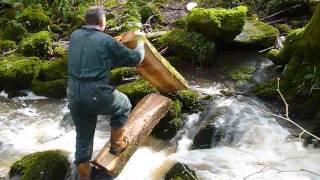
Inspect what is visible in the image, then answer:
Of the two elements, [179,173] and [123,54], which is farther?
[179,173]

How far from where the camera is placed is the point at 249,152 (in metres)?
7.58

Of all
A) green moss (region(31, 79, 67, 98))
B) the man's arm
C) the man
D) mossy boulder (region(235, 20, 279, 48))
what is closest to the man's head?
the man

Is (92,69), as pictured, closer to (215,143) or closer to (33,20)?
(215,143)

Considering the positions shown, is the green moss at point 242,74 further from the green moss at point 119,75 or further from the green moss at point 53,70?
the green moss at point 53,70

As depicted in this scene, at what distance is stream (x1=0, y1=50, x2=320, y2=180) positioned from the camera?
23.6ft

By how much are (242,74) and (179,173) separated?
3.69 meters

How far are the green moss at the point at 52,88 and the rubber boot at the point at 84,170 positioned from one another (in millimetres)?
3811

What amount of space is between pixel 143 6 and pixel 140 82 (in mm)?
4603

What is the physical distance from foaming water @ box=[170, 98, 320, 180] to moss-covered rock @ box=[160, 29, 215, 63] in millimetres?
1908

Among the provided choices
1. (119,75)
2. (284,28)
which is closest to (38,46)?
(119,75)

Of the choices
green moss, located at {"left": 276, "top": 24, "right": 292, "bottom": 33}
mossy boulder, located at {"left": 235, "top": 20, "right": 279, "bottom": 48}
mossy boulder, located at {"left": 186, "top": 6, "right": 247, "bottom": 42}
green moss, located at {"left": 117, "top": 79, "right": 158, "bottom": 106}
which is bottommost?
green moss, located at {"left": 117, "top": 79, "right": 158, "bottom": 106}

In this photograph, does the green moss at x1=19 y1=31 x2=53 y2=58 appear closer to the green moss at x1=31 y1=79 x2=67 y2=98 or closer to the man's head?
the green moss at x1=31 y1=79 x2=67 y2=98

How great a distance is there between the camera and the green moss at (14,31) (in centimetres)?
1264

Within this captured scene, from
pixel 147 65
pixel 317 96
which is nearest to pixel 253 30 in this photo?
pixel 317 96
